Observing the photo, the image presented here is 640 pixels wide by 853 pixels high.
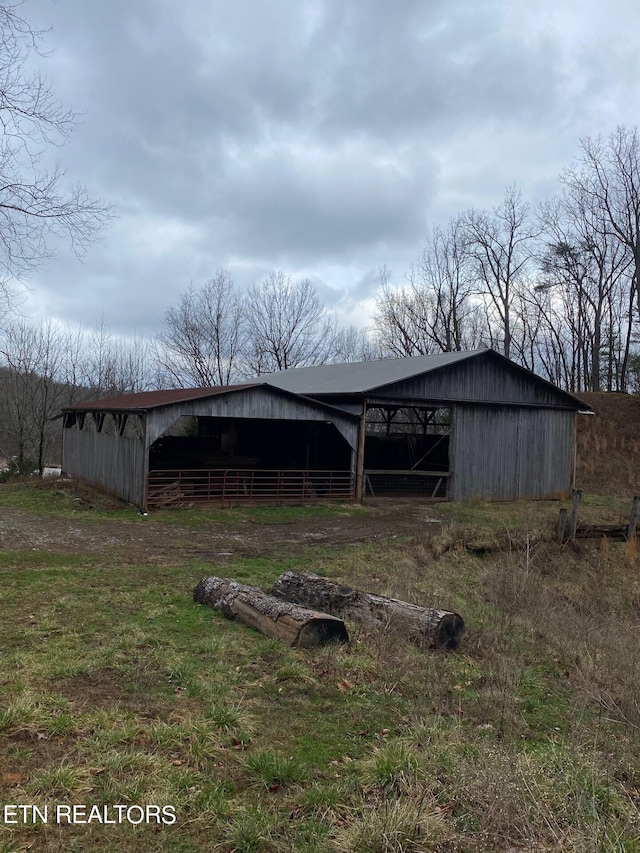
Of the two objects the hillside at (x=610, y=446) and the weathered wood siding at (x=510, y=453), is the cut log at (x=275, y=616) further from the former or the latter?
the hillside at (x=610, y=446)

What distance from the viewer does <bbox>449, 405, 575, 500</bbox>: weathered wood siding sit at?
67.3ft

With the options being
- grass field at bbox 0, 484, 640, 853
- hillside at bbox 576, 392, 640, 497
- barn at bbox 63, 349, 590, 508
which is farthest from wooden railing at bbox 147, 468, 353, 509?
hillside at bbox 576, 392, 640, 497

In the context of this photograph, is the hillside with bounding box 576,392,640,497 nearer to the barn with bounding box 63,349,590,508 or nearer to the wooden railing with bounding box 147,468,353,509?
the barn with bounding box 63,349,590,508

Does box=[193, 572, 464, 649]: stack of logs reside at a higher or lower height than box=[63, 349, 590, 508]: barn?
lower

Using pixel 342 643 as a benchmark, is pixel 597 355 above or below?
above

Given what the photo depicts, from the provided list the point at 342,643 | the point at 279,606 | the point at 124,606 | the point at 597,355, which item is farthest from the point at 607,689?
the point at 597,355

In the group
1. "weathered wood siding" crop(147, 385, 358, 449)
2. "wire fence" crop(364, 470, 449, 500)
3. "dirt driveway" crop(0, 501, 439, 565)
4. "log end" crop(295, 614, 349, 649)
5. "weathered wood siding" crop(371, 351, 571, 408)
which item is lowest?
"dirt driveway" crop(0, 501, 439, 565)

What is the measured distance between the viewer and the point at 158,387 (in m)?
44.6

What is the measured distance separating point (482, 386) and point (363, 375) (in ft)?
13.9

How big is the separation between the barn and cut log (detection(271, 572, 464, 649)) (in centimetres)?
892

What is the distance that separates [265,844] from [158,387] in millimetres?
43305

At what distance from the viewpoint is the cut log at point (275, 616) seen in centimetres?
→ 587

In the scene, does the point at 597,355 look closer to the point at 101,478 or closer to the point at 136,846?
the point at 101,478

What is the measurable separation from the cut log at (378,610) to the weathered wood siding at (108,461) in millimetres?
9220
